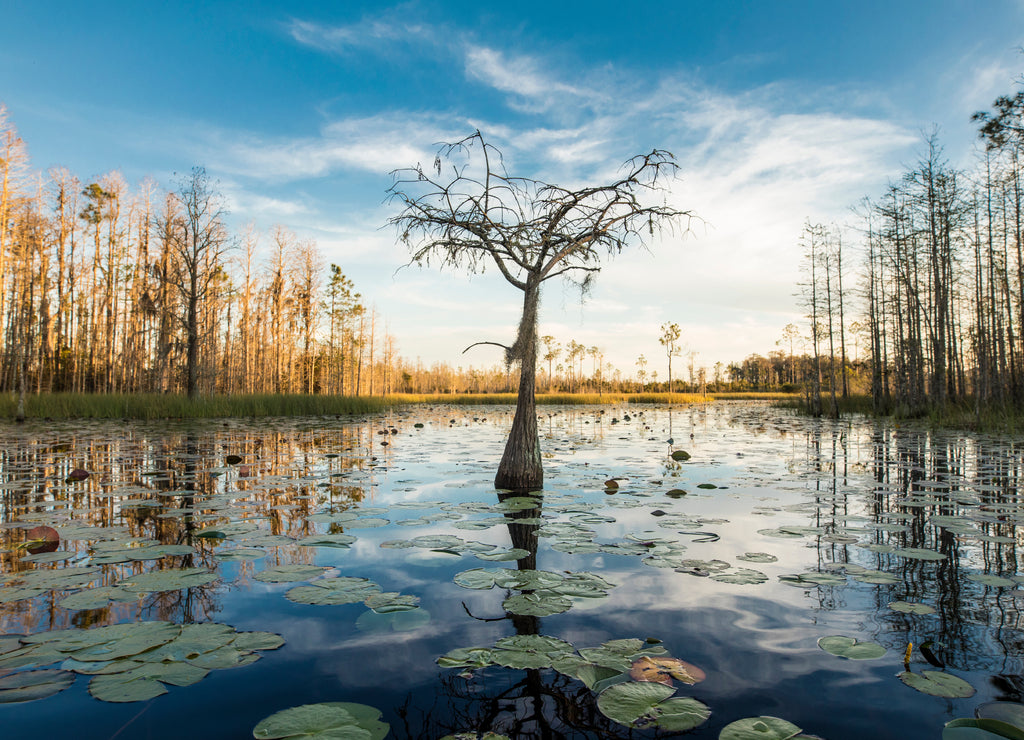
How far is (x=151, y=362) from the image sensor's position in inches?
1377

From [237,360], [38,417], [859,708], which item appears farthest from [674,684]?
[237,360]

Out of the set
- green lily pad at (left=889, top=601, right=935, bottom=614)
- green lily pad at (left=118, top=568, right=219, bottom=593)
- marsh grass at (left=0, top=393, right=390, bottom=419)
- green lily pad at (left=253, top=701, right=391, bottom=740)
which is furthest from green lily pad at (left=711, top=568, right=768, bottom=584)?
marsh grass at (left=0, top=393, right=390, bottom=419)

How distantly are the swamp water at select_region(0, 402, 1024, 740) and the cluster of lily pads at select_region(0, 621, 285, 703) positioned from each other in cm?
1

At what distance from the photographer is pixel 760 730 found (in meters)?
1.67

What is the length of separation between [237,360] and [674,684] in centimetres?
4985

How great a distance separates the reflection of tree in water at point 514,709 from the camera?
1729 mm

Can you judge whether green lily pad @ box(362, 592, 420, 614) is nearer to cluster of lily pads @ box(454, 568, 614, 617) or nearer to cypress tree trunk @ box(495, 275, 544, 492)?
cluster of lily pads @ box(454, 568, 614, 617)

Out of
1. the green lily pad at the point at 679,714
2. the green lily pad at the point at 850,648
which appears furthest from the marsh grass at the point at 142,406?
the green lily pad at the point at 850,648

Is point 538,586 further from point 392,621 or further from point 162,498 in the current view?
point 162,498

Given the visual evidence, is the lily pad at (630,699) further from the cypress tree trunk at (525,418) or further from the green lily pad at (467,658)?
the cypress tree trunk at (525,418)

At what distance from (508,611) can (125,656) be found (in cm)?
176

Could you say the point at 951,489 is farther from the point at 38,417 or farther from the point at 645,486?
the point at 38,417

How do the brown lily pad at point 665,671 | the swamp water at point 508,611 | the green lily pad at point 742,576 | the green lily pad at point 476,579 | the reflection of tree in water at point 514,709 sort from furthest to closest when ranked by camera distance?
1. the green lily pad at point 742,576
2. the green lily pad at point 476,579
3. the brown lily pad at point 665,671
4. the swamp water at point 508,611
5. the reflection of tree in water at point 514,709

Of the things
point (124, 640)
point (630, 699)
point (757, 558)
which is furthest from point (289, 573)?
point (757, 558)
